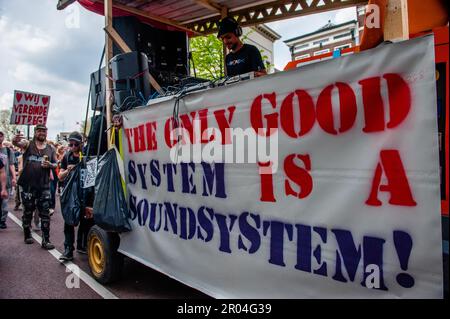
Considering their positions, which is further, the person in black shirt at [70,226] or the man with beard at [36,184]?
the man with beard at [36,184]

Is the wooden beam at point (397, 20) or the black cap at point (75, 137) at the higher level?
the wooden beam at point (397, 20)

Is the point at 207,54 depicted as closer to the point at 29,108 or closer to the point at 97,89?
the point at 29,108

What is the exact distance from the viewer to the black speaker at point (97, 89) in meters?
4.90

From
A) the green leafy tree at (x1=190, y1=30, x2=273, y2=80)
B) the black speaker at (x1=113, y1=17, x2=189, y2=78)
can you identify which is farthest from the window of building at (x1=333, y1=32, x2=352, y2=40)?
the black speaker at (x1=113, y1=17, x2=189, y2=78)

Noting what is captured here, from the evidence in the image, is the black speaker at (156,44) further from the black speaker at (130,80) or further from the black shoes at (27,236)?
the black shoes at (27,236)

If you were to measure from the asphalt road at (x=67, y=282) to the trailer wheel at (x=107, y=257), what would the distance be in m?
0.11

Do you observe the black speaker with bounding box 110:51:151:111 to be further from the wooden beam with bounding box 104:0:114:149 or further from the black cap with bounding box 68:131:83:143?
the black cap with bounding box 68:131:83:143

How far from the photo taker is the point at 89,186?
3906mm

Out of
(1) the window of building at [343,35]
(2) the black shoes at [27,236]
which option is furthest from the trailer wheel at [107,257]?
(1) the window of building at [343,35]

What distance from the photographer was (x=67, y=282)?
3775 millimetres

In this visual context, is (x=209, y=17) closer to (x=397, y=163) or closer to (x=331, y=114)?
(x=331, y=114)

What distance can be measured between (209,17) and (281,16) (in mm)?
1346
